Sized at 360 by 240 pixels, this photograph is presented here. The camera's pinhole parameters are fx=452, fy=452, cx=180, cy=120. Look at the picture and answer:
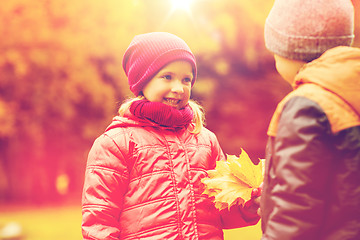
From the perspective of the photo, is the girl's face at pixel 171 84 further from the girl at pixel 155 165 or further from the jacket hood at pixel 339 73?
the jacket hood at pixel 339 73

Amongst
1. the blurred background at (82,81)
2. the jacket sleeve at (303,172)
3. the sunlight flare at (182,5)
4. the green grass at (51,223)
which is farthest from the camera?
the sunlight flare at (182,5)

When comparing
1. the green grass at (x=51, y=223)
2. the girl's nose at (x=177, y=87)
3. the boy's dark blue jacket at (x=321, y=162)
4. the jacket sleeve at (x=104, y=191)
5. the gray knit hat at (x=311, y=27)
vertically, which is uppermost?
the green grass at (x=51, y=223)

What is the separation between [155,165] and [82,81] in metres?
9.22

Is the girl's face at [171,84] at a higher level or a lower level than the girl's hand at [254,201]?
higher

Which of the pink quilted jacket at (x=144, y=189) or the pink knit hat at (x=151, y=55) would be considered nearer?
the pink quilted jacket at (x=144, y=189)

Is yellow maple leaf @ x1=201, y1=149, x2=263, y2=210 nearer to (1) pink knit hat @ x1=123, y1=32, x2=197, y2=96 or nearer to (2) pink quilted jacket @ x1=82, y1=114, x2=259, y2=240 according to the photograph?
(2) pink quilted jacket @ x1=82, y1=114, x2=259, y2=240

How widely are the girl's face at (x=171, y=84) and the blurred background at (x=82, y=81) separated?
761 centimetres

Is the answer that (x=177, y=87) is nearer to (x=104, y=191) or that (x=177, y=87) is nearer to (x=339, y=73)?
(x=104, y=191)

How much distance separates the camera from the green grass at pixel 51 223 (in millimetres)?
10039

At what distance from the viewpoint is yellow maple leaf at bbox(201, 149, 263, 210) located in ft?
8.00

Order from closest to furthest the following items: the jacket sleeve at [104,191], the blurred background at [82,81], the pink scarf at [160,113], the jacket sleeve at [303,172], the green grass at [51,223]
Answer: the jacket sleeve at [303,172], the jacket sleeve at [104,191], the pink scarf at [160,113], the green grass at [51,223], the blurred background at [82,81]

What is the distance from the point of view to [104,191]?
243 centimetres

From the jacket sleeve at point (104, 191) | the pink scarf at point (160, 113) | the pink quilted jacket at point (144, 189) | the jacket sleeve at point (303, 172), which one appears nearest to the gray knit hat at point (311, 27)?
the jacket sleeve at point (303, 172)

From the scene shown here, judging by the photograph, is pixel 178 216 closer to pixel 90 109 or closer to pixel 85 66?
pixel 85 66
